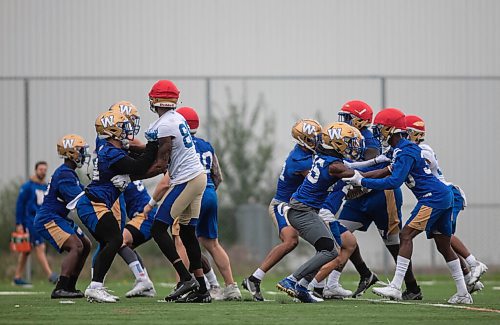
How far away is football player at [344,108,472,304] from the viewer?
11.6 metres

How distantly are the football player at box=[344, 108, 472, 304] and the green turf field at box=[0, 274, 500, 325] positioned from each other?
0.32 metres

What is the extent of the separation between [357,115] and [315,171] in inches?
58.3

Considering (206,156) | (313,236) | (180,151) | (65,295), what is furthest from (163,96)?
(65,295)

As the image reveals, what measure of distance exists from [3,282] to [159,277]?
2.46 meters

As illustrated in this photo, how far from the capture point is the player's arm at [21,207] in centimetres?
1764

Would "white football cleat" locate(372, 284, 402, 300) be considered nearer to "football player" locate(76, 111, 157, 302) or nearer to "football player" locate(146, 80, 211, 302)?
"football player" locate(146, 80, 211, 302)

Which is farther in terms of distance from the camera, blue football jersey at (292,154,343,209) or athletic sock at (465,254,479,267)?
athletic sock at (465,254,479,267)

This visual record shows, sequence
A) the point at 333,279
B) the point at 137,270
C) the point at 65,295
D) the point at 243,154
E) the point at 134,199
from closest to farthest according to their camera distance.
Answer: the point at 65,295 < the point at 333,279 < the point at 137,270 < the point at 134,199 < the point at 243,154

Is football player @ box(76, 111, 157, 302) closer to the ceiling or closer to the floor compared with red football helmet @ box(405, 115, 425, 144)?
closer to the floor

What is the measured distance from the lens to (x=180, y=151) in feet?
37.4

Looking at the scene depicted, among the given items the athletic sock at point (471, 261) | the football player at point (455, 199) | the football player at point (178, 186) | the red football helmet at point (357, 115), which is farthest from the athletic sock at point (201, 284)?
the athletic sock at point (471, 261)

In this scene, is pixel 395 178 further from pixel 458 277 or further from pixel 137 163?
pixel 137 163

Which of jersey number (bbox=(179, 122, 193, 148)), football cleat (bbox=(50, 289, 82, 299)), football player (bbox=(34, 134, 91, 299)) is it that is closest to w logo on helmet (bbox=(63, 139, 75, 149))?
football player (bbox=(34, 134, 91, 299))

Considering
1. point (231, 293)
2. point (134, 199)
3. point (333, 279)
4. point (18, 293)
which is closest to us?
point (231, 293)
